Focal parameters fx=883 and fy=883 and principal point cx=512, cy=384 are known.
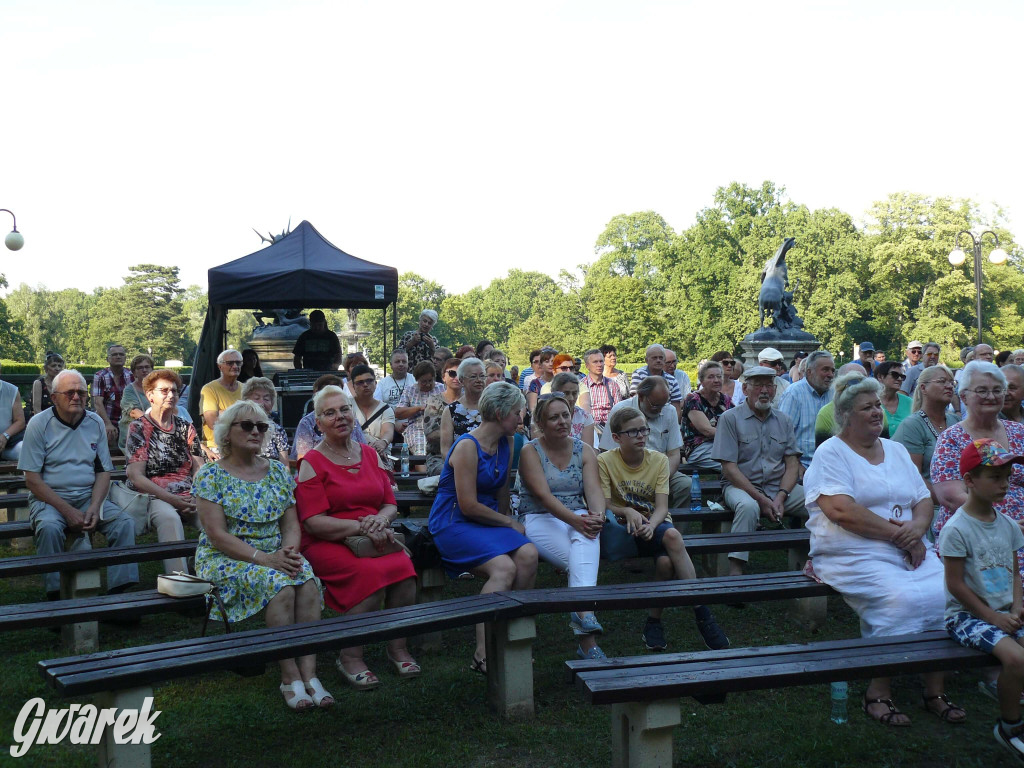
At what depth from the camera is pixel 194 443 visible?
20.3 ft

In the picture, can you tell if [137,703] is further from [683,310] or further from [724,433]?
[683,310]

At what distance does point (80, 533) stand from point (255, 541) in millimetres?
1969

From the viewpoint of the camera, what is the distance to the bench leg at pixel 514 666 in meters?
3.92

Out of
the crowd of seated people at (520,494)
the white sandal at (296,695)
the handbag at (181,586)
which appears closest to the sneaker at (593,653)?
the crowd of seated people at (520,494)

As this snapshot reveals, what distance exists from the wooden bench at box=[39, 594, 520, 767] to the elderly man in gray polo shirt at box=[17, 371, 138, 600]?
7.63 feet

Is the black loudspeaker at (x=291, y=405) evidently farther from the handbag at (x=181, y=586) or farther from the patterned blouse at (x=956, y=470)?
the patterned blouse at (x=956, y=470)

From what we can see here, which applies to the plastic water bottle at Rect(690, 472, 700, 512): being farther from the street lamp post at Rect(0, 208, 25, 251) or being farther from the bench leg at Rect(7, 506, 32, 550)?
the street lamp post at Rect(0, 208, 25, 251)

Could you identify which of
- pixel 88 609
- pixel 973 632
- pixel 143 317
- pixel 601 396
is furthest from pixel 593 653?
pixel 143 317

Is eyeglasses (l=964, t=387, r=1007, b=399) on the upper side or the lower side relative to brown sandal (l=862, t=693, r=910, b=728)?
upper

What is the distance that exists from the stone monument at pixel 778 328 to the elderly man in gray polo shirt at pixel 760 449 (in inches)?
636

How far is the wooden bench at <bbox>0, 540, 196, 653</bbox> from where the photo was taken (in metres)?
4.68

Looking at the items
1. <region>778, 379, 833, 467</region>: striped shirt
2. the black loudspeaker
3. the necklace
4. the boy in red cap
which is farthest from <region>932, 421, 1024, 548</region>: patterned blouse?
the black loudspeaker

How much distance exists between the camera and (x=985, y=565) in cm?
367

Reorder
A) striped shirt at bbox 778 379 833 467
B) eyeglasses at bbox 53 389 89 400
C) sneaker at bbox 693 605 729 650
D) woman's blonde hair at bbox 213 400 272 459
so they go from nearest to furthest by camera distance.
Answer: woman's blonde hair at bbox 213 400 272 459 < sneaker at bbox 693 605 729 650 < eyeglasses at bbox 53 389 89 400 < striped shirt at bbox 778 379 833 467
